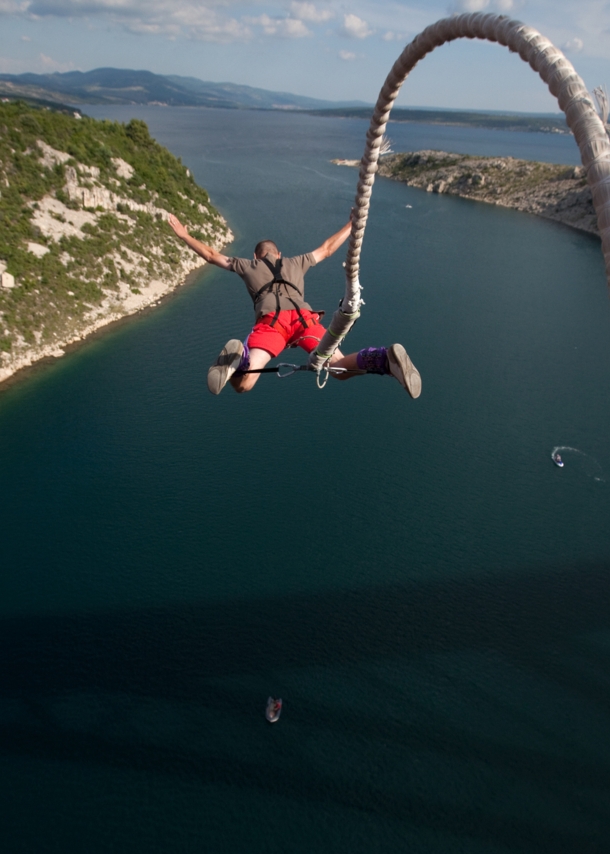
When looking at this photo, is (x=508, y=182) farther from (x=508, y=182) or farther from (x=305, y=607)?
(x=305, y=607)

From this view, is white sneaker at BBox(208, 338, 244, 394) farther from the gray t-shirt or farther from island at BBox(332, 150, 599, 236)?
island at BBox(332, 150, 599, 236)

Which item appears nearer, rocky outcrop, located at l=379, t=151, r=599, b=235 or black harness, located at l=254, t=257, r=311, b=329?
black harness, located at l=254, t=257, r=311, b=329

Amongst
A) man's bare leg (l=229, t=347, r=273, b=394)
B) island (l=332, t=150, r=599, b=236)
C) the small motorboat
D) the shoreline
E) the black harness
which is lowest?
the small motorboat

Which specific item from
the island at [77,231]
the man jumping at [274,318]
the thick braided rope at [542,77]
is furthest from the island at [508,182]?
the thick braided rope at [542,77]

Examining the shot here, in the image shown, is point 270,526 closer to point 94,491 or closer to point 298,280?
point 94,491

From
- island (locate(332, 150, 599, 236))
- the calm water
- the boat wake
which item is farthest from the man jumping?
island (locate(332, 150, 599, 236))

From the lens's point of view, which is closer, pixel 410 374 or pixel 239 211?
pixel 410 374

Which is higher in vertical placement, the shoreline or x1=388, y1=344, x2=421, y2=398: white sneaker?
x1=388, y1=344, x2=421, y2=398: white sneaker

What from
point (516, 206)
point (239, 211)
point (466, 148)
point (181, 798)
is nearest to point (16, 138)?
point (239, 211)
